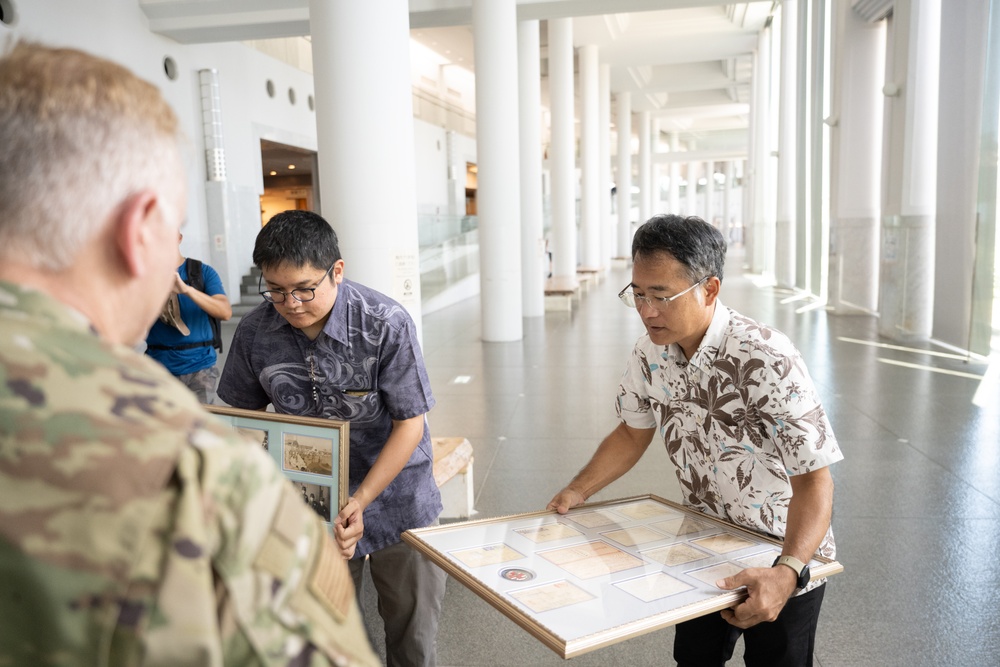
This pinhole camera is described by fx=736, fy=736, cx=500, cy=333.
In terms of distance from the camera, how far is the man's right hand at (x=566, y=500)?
2217 millimetres

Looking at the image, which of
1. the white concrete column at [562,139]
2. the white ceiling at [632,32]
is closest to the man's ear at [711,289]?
the white ceiling at [632,32]

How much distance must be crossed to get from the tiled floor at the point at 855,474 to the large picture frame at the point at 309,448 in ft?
5.03

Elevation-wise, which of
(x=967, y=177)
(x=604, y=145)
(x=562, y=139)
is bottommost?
(x=967, y=177)

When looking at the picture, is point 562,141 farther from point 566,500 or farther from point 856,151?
point 566,500

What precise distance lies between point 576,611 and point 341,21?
4.11 m

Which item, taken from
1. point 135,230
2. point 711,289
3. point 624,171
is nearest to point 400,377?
point 711,289

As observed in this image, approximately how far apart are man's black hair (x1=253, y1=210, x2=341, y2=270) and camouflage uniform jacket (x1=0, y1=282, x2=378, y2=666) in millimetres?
1400

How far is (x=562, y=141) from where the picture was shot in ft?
60.2

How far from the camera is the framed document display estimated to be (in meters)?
1.55

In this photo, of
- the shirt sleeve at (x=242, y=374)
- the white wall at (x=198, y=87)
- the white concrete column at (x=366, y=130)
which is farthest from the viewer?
the white wall at (x=198, y=87)

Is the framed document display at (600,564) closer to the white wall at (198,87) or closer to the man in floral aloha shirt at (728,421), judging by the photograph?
the man in floral aloha shirt at (728,421)

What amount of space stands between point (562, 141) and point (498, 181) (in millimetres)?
6902

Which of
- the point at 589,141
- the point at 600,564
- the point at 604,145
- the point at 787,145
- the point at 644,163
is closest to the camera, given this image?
the point at 600,564

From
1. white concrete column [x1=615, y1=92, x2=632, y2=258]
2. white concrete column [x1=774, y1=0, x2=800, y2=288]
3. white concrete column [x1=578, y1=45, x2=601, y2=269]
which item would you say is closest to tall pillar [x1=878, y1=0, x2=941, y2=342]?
white concrete column [x1=774, y1=0, x2=800, y2=288]
